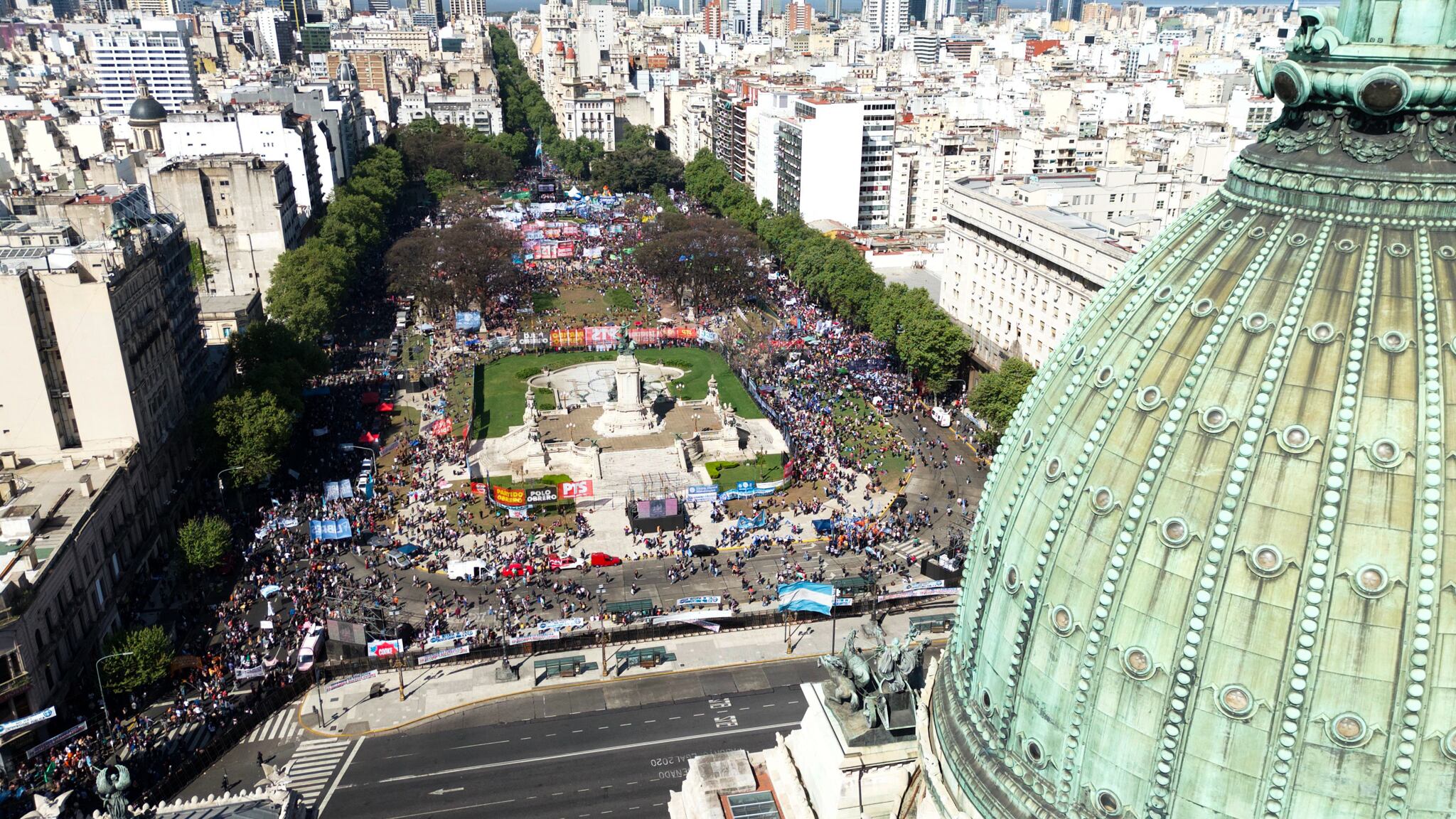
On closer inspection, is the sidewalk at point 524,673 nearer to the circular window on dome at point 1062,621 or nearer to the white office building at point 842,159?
the circular window on dome at point 1062,621

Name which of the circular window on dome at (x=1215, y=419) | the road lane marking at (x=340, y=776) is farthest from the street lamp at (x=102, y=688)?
the circular window on dome at (x=1215, y=419)

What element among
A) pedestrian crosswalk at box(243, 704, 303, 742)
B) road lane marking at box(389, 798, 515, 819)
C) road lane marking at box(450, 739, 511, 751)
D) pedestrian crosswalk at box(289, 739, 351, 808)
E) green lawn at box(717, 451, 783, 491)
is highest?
pedestrian crosswalk at box(243, 704, 303, 742)

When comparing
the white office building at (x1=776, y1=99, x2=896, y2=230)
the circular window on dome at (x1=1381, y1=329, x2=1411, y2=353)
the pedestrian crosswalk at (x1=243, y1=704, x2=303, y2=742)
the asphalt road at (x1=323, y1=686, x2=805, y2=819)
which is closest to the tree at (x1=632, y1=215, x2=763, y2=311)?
the white office building at (x1=776, y1=99, x2=896, y2=230)

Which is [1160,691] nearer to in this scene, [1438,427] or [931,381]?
[1438,427]

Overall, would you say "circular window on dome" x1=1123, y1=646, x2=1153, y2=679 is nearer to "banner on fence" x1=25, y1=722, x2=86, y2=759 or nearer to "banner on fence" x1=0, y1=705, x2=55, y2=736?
"banner on fence" x1=0, y1=705, x2=55, y2=736

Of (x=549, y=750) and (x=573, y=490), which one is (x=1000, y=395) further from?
(x=549, y=750)

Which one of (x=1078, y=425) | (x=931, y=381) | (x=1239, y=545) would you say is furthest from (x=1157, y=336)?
(x=931, y=381)
